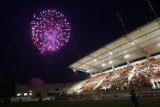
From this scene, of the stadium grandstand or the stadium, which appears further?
the stadium grandstand

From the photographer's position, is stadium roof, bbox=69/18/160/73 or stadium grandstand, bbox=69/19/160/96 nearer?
stadium grandstand, bbox=69/19/160/96

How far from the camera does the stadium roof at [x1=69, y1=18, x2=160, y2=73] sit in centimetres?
3229

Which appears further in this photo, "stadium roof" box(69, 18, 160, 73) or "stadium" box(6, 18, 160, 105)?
"stadium roof" box(69, 18, 160, 73)

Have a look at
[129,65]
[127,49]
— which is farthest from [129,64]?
[127,49]

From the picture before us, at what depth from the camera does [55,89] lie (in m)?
74.2

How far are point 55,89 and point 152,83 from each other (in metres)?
53.0

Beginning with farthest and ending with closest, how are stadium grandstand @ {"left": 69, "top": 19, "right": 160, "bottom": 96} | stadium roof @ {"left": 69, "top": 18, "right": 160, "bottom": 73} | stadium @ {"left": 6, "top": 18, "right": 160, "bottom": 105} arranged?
stadium roof @ {"left": 69, "top": 18, "right": 160, "bottom": 73}
stadium grandstand @ {"left": 69, "top": 19, "right": 160, "bottom": 96}
stadium @ {"left": 6, "top": 18, "right": 160, "bottom": 105}

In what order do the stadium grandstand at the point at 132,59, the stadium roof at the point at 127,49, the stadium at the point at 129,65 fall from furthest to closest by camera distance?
the stadium roof at the point at 127,49
the stadium grandstand at the point at 132,59
the stadium at the point at 129,65

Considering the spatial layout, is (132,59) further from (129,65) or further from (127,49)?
(127,49)

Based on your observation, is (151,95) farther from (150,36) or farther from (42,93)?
(42,93)

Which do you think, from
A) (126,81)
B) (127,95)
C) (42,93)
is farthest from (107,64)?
(42,93)

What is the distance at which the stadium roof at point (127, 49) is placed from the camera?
32.3m

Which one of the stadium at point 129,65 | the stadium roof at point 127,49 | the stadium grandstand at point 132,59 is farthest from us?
the stadium roof at point 127,49

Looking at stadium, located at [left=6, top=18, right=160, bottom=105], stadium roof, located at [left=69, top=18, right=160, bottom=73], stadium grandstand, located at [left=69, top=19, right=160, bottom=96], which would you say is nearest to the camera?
stadium, located at [left=6, top=18, right=160, bottom=105]
